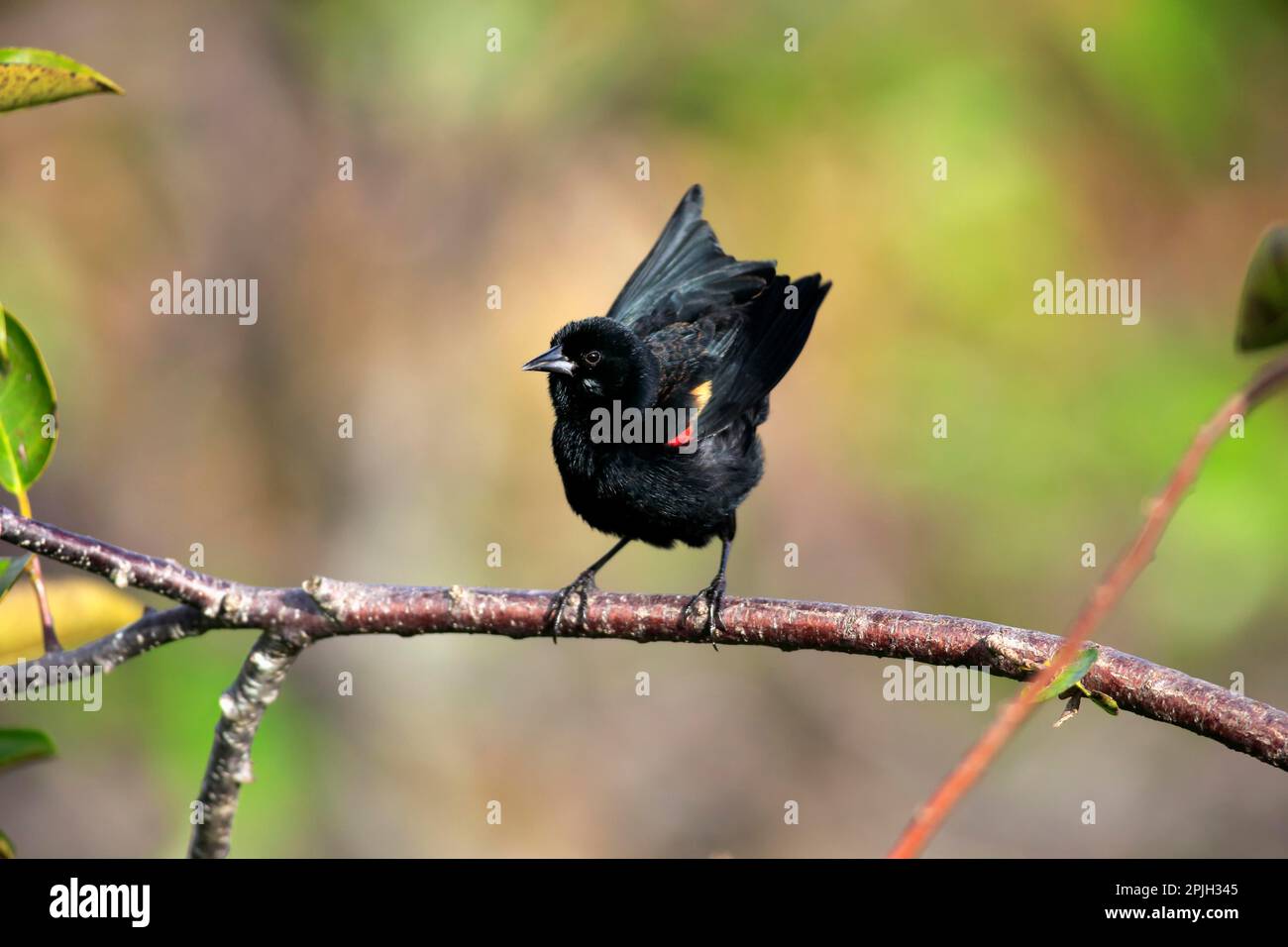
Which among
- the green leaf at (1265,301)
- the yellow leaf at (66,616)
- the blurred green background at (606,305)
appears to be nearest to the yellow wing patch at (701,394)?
the yellow leaf at (66,616)

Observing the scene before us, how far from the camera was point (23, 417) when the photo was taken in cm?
216

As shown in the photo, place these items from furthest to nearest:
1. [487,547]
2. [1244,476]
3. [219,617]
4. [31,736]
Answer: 1. [487,547]
2. [1244,476]
3. [219,617]
4. [31,736]

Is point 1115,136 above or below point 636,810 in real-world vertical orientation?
above

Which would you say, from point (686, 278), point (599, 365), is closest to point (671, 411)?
point (599, 365)

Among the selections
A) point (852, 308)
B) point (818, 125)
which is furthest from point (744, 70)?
point (852, 308)

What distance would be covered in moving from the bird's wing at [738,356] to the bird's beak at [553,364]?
319 millimetres

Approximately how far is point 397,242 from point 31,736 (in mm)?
5245

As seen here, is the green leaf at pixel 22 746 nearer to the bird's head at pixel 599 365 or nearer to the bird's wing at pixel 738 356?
the bird's head at pixel 599 365

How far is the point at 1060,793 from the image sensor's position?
6355 mm

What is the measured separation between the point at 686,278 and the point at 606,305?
8.17 feet

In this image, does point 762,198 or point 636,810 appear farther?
point 762,198

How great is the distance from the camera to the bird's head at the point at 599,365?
3.66 metres

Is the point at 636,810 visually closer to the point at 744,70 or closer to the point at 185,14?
the point at 744,70

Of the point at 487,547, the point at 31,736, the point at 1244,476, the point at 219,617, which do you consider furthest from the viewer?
the point at 487,547
